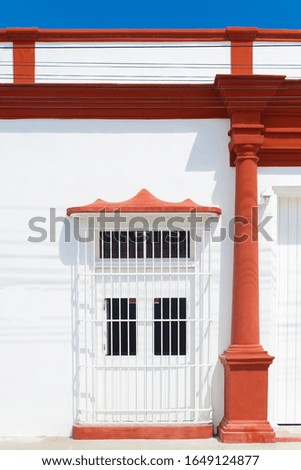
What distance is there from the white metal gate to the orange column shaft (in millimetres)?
Answer: 378

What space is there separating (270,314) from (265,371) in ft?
1.75

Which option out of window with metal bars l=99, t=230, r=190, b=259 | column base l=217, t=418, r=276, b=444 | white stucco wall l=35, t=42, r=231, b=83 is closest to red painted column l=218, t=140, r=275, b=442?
column base l=217, t=418, r=276, b=444

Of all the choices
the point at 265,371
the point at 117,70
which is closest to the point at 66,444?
the point at 265,371

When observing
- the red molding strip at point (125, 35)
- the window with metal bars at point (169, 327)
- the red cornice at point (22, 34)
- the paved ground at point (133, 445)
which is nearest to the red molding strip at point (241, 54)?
the red molding strip at point (125, 35)

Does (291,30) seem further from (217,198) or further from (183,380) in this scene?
(183,380)

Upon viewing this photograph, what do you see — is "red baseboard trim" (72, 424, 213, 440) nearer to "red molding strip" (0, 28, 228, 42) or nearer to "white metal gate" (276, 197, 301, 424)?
"white metal gate" (276, 197, 301, 424)

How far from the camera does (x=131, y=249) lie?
5.60 m

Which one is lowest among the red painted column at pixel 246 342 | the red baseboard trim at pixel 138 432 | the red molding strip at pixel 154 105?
the red baseboard trim at pixel 138 432

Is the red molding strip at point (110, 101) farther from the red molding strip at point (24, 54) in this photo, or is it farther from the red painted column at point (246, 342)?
A: the red painted column at point (246, 342)

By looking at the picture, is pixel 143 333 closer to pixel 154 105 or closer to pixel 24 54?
pixel 154 105

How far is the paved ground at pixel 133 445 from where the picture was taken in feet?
17.0

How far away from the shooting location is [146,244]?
5590 millimetres

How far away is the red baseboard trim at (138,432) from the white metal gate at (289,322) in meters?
0.86

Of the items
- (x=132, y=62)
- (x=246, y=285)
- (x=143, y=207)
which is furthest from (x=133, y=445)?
(x=132, y=62)
